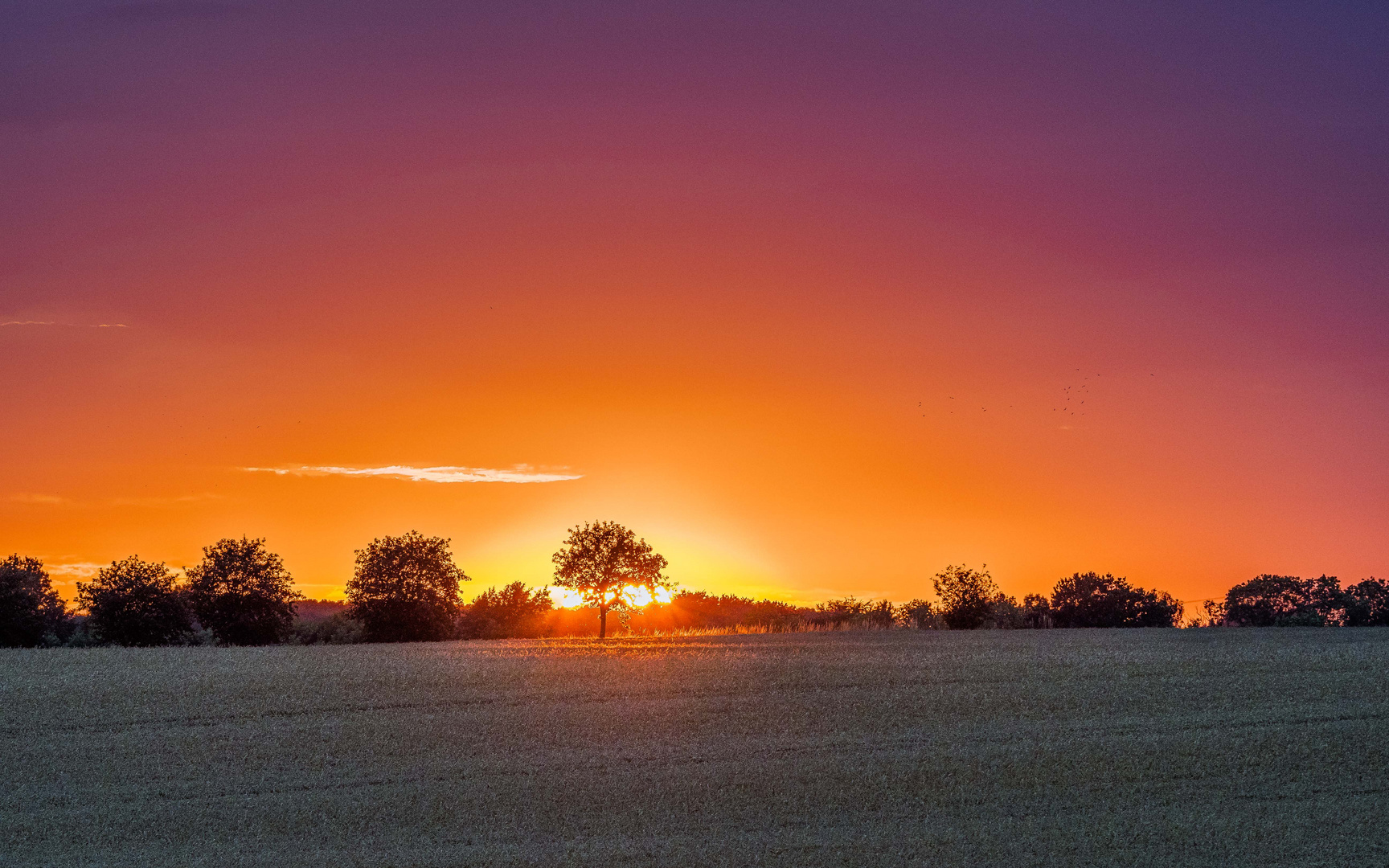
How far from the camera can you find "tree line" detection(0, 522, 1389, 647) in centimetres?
5084

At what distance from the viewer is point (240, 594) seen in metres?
53.2

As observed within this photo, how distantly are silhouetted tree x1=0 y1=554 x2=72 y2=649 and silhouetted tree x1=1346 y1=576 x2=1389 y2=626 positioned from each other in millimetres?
60797

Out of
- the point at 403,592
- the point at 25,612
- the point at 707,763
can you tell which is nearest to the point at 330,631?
the point at 403,592

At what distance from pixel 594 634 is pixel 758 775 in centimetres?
3407

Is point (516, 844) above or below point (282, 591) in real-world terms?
below

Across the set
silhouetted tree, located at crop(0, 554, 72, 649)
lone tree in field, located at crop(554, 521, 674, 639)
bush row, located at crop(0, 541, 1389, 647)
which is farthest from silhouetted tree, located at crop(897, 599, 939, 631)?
silhouetted tree, located at crop(0, 554, 72, 649)

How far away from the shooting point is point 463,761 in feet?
74.6

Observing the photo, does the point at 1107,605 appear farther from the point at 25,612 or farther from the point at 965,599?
the point at 25,612

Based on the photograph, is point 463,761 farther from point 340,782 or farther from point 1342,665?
point 1342,665

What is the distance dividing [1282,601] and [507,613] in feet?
150

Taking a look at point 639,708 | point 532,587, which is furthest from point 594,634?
point 639,708

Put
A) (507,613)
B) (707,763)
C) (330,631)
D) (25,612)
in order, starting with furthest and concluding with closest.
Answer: (507,613)
(330,631)
(25,612)
(707,763)

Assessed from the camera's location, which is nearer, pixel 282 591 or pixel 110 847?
pixel 110 847

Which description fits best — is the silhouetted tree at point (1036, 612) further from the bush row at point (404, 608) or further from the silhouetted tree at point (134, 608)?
the silhouetted tree at point (134, 608)
